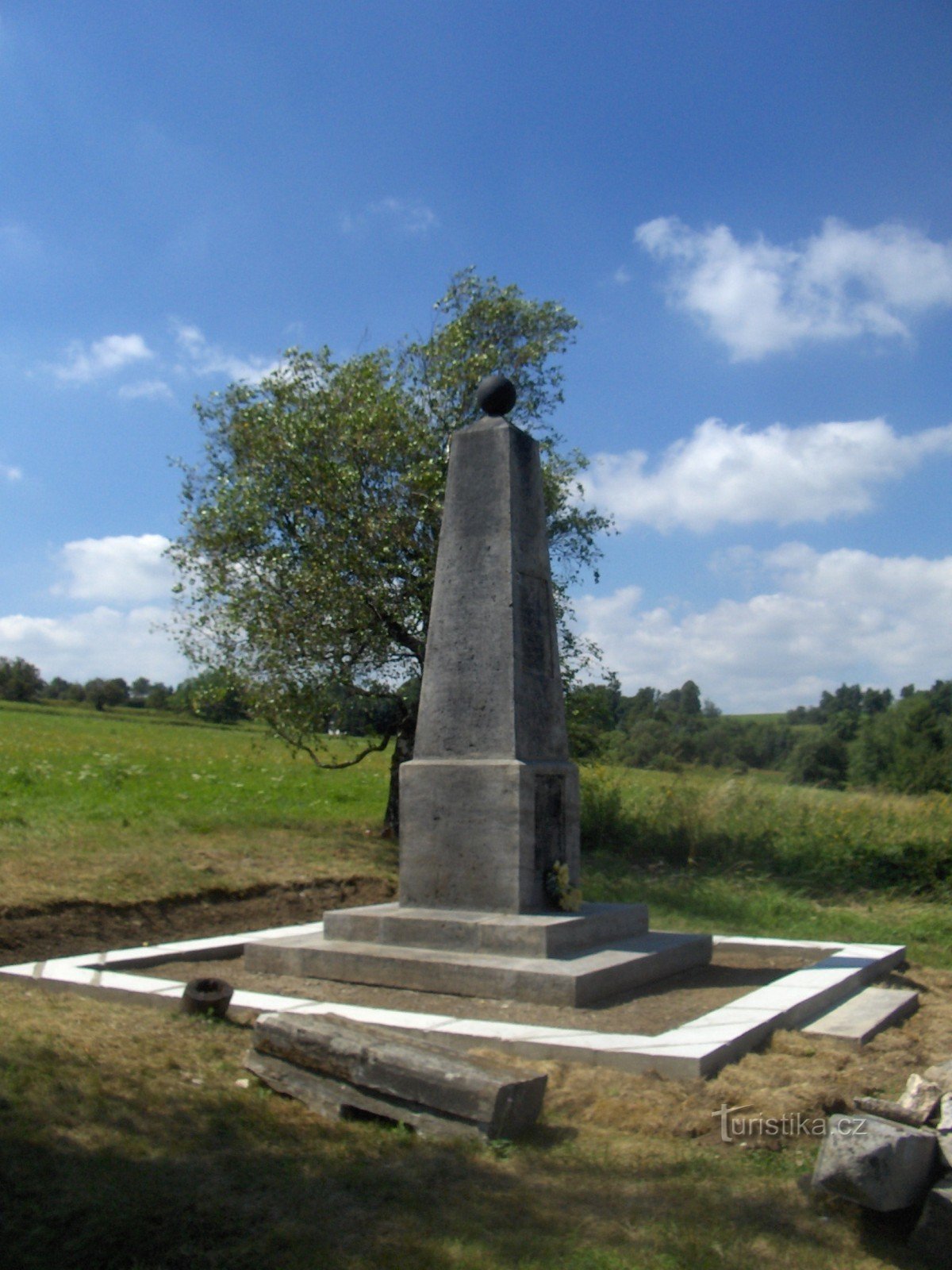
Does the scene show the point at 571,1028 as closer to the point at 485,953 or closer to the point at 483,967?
the point at 483,967

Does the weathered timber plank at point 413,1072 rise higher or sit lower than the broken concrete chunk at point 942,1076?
lower

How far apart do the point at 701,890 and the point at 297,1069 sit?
897 centimetres

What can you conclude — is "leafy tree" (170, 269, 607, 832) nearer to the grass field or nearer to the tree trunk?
the tree trunk

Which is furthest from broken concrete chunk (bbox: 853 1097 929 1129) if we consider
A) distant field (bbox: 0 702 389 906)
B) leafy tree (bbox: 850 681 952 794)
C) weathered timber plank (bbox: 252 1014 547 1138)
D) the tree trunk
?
leafy tree (bbox: 850 681 952 794)

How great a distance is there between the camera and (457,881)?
283 inches

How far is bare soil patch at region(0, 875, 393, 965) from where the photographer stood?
326 inches

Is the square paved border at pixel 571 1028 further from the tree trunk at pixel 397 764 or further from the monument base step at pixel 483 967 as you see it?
the tree trunk at pixel 397 764

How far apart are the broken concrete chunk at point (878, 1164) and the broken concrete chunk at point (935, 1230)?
85 mm

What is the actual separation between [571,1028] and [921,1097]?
214cm

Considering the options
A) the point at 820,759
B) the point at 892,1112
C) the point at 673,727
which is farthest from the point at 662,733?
the point at 892,1112

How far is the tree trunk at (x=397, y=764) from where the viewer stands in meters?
14.5

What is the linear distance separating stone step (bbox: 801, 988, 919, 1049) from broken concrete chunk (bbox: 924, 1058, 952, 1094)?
157 cm

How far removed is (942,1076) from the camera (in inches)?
157

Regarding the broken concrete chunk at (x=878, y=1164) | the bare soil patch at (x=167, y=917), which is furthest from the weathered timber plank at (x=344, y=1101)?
the bare soil patch at (x=167, y=917)
